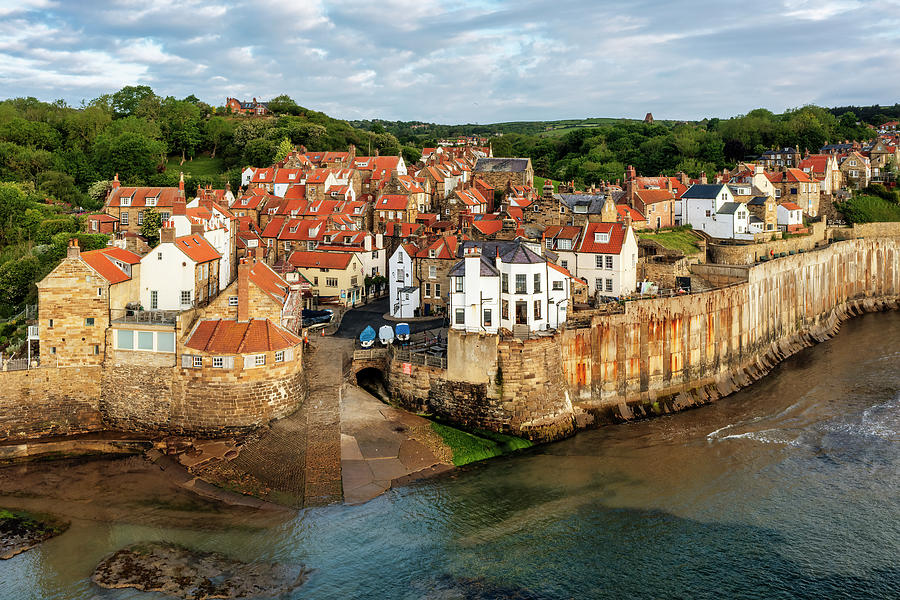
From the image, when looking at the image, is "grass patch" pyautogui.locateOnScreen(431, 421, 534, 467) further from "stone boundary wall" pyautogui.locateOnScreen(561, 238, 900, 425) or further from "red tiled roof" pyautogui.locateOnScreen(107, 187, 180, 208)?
"red tiled roof" pyautogui.locateOnScreen(107, 187, 180, 208)

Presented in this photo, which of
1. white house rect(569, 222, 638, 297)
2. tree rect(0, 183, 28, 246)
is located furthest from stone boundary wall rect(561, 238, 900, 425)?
tree rect(0, 183, 28, 246)

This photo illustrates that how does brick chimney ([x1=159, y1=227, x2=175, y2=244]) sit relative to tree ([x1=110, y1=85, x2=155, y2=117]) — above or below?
below

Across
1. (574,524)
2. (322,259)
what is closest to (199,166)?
(322,259)

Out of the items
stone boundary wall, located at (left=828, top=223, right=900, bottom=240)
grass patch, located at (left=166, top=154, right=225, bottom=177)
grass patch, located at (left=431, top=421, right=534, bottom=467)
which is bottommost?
grass patch, located at (left=431, top=421, right=534, bottom=467)

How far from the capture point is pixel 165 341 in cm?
3800

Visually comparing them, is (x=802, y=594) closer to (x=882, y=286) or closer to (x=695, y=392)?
(x=695, y=392)

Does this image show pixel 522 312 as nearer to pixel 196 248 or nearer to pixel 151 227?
pixel 196 248

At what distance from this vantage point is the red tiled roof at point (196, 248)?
41634 mm

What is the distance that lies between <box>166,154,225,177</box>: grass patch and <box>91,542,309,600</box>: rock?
8659cm

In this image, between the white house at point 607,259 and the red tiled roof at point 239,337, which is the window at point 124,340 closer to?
the red tiled roof at point 239,337

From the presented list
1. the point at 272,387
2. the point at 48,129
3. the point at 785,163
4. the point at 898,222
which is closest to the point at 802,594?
the point at 272,387

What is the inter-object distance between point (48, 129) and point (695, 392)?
3562 inches

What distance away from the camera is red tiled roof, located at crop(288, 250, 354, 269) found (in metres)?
59.4

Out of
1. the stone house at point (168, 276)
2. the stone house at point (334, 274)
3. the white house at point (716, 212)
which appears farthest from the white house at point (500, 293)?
the white house at point (716, 212)
